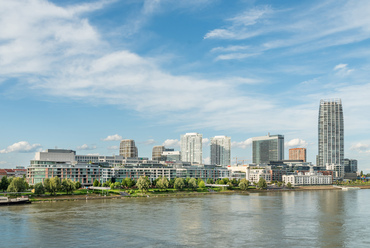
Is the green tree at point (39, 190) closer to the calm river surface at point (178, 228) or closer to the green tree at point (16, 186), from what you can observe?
the green tree at point (16, 186)

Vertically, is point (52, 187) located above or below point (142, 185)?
above

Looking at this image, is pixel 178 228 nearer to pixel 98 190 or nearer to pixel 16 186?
pixel 16 186

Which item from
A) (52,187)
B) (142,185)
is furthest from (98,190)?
(52,187)

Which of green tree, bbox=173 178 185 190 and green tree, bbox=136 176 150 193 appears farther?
green tree, bbox=173 178 185 190

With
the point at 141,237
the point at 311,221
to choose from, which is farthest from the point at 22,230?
the point at 311,221

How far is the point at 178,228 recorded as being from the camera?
214 feet

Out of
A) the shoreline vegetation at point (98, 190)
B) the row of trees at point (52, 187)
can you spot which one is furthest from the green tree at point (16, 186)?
the row of trees at point (52, 187)

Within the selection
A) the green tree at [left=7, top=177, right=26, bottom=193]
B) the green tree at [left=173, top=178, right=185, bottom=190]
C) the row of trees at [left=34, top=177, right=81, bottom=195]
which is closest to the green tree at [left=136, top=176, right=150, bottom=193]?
the green tree at [left=173, top=178, right=185, bottom=190]

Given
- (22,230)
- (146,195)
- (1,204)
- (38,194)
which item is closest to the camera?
(22,230)

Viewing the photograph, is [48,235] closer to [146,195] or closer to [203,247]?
[203,247]

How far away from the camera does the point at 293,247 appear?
2035 inches

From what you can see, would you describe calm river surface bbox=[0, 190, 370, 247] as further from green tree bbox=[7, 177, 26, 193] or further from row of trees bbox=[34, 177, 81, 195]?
green tree bbox=[7, 177, 26, 193]

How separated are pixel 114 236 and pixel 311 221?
39707 mm

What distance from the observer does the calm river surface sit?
54.5 metres
